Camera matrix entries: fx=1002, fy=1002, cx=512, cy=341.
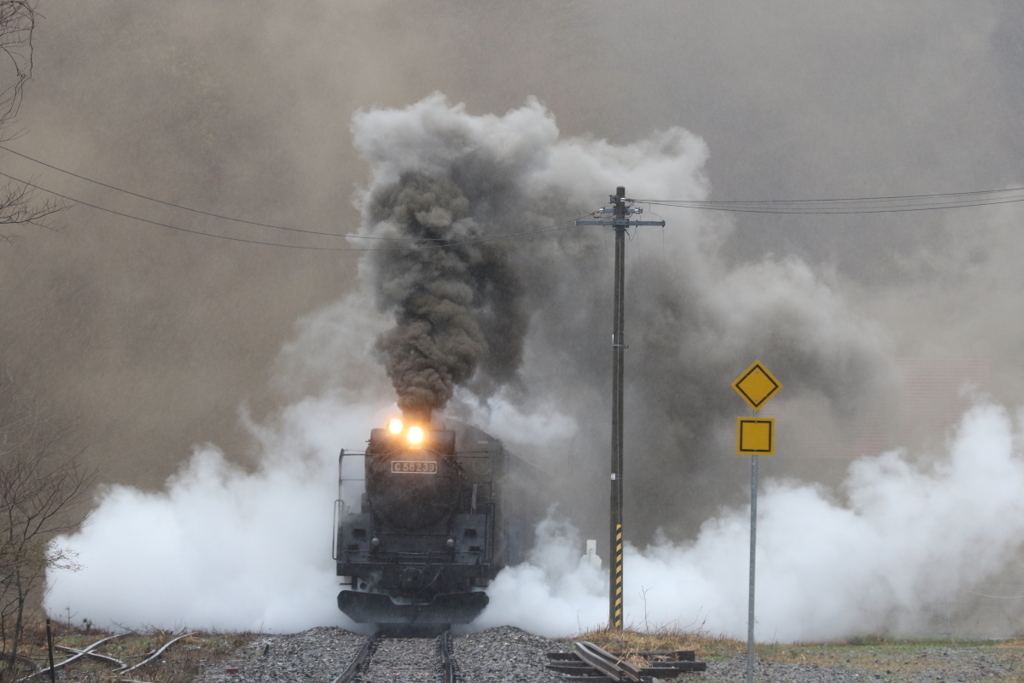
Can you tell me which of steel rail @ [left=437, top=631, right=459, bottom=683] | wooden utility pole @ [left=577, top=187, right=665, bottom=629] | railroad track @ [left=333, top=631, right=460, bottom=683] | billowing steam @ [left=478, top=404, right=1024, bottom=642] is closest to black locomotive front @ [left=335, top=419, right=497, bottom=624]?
railroad track @ [left=333, top=631, right=460, bottom=683]

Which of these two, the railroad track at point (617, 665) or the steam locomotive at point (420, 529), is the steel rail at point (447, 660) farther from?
the railroad track at point (617, 665)

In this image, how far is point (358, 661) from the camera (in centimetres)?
1215

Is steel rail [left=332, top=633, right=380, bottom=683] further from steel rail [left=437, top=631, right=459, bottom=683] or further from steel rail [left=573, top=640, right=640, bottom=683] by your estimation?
steel rail [left=573, top=640, right=640, bottom=683]

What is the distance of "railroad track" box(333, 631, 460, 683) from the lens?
36.1 ft

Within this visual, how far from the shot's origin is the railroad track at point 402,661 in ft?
36.1

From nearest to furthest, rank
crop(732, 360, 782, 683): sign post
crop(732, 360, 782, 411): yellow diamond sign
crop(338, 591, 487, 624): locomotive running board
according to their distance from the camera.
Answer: crop(732, 360, 782, 683): sign post → crop(732, 360, 782, 411): yellow diamond sign → crop(338, 591, 487, 624): locomotive running board

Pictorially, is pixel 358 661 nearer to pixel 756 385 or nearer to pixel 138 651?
pixel 138 651

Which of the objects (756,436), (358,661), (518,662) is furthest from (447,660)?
(756,436)

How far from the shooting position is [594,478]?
90.3ft

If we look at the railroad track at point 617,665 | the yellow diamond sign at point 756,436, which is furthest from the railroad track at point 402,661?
the yellow diamond sign at point 756,436

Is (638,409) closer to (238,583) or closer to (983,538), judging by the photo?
(983,538)

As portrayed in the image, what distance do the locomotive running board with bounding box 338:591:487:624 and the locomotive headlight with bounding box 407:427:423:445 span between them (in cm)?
238

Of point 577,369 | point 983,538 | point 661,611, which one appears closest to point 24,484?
point 661,611

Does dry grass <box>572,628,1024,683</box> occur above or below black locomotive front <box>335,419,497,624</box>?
below
